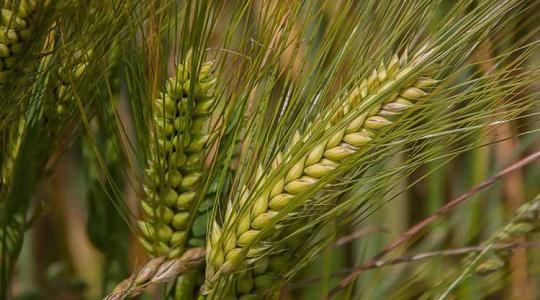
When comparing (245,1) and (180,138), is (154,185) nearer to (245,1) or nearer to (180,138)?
(180,138)

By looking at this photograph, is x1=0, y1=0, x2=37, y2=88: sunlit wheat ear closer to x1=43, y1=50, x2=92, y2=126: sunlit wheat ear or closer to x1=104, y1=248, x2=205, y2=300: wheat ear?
x1=43, y1=50, x2=92, y2=126: sunlit wheat ear

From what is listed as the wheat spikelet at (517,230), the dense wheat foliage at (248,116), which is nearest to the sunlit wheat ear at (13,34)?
the dense wheat foliage at (248,116)

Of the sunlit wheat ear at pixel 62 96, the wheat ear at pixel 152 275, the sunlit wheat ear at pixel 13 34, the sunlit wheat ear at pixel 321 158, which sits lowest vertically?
the wheat ear at pixel 152 275

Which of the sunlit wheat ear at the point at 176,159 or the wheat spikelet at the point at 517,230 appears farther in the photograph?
the wheat spikelet at the point at 517,230

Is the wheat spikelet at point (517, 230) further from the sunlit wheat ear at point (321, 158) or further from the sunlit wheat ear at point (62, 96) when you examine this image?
the sunlit wheat ear at point (62, 96)

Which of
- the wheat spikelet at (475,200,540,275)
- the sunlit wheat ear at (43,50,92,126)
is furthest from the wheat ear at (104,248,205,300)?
the wheat spikelet at (475,200,540,275)

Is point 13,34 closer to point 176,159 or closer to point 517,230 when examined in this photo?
point 176,159

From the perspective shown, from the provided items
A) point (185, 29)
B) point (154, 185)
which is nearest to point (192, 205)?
point (154, 185)
